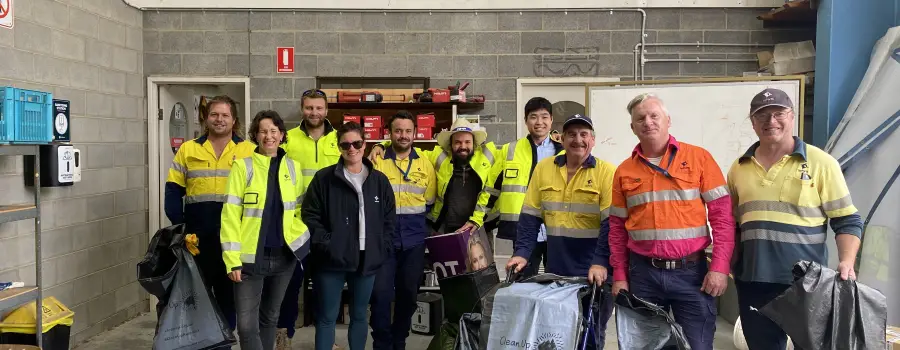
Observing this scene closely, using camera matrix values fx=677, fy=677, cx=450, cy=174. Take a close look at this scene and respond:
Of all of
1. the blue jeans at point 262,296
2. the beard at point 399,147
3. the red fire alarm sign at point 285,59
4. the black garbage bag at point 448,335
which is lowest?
the black garbage bag at point 448,335

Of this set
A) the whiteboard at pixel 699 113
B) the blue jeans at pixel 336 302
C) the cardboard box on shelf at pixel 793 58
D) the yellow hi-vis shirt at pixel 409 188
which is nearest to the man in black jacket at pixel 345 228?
the blue jeans at pixel 336 302

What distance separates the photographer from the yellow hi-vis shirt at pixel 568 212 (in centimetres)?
298

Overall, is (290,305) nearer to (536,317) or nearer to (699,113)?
(536,317)

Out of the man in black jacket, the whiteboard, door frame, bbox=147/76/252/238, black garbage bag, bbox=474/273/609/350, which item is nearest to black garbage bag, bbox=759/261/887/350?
black garbage bag, bbox=474/273/609/350

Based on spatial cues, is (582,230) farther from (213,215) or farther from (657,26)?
(657,26)

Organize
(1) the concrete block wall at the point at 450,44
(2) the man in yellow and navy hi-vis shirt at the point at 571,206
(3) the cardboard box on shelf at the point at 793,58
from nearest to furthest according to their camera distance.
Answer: (2) the man in yellow and navy hi-vis shirt at the point at 571,206
(3) the cardboard box on shelf at the point at 793,58
(1) the concrete block wall at the point at 450,44

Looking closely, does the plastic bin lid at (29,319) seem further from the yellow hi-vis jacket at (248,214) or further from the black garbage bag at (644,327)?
the black garbage bag at (644,327)

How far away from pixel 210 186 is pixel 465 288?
1.52m

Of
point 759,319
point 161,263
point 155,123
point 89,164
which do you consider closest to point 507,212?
point 759,319

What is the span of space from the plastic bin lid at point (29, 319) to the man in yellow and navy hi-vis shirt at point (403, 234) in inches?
66.2

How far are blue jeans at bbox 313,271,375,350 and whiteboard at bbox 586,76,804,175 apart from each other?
2.30 meters

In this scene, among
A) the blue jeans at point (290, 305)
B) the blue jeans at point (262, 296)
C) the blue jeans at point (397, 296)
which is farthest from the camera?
the blue jeans at point (290, 305)

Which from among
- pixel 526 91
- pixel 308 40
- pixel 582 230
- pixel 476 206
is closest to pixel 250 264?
pixel 476 206

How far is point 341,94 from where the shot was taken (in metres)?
5.14
